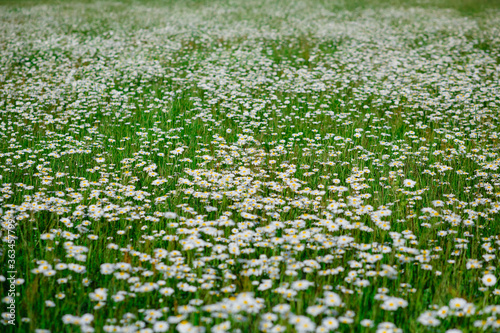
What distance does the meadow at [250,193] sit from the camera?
10.6ft

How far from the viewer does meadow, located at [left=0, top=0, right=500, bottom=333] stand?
323 centimetres

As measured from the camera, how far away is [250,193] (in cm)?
499

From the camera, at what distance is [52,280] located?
3488 millimetres

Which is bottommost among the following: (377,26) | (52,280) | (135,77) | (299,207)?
(52,280)

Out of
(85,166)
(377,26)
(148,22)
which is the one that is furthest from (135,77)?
(377,26)

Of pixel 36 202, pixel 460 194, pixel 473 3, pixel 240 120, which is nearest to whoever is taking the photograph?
pixel 36 202

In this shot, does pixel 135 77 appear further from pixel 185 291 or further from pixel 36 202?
pixel 185 291

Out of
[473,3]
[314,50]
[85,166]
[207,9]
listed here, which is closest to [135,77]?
[85,166]

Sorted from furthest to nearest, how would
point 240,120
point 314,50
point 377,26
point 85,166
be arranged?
1. point 377,26
2. point 314,50
3. point 240,120
4. point 85,166

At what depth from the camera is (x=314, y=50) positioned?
Answer: 1484cm

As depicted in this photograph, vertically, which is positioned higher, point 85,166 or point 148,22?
point 148,22

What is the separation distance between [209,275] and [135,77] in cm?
921

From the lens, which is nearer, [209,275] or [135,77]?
[209,275]

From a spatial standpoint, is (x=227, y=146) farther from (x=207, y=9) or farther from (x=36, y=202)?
(x=207, y=9)
